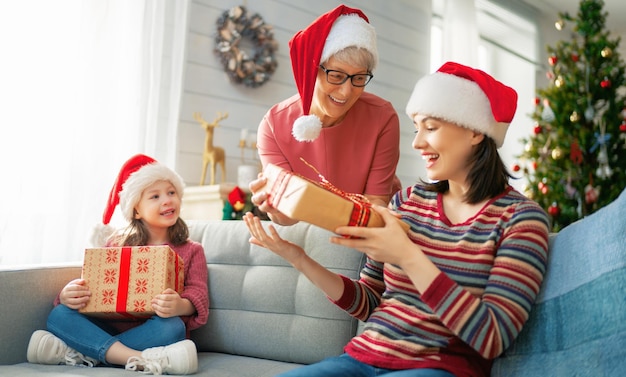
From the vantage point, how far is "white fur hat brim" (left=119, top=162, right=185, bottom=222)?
2211mm

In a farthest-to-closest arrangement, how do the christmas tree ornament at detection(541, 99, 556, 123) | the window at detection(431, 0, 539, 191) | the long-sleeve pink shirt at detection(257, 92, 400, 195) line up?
the window at detection(431, 0, 539, 191), the christmas tree ornament at detection(541, 99, 556, 123), the long-sleeve pink shirt at detection(257, 92, 400, 195)

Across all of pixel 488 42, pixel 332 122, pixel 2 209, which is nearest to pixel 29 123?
pixel 2 209

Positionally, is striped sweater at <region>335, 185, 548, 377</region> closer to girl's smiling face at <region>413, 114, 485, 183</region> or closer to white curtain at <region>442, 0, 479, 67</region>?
girl's smiling face at <region>413, 114, 485, 183</region>

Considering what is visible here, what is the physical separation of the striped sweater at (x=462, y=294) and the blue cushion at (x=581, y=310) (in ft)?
0.13

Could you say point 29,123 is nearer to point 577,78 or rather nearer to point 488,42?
point 577,78

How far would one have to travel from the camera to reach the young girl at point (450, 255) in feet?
3.86

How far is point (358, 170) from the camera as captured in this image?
7.02ft

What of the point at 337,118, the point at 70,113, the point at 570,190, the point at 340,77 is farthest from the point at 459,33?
the point at 340,77

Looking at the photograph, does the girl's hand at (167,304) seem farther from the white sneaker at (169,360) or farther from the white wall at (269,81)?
the white wall at (269,81)

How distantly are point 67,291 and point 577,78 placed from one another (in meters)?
4.17

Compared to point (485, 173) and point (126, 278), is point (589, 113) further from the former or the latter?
point (126, 278)

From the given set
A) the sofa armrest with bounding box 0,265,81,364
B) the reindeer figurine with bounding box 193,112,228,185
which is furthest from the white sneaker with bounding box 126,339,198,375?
the reindeer figurine with bounding box 193,112,228,185

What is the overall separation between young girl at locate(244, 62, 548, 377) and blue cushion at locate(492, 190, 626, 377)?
0.04 m

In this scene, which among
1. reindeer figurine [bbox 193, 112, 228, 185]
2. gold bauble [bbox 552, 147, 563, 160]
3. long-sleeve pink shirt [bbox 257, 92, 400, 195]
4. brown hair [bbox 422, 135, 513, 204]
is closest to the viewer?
brown hair [bbox 422, 135, 513, 204]
